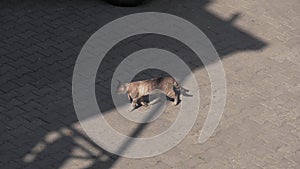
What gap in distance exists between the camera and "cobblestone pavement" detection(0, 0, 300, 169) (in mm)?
9812

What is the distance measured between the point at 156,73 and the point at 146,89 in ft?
2.46

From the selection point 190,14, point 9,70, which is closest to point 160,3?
point 190,14

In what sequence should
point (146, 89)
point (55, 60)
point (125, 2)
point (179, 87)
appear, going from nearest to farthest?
point (146, 89) < point (179, 87) < point (55, 60) < point (125, 2)

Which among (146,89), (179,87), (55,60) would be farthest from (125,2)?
(146,89)

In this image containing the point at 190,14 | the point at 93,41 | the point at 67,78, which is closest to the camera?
the point at 67,78

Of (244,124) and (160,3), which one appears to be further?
(160,3)

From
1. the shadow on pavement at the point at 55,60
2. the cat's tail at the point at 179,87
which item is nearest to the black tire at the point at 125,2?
the shadow on pavement at the point at 55,60

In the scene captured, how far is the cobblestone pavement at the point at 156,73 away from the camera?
9812 millimetres

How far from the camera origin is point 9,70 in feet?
37.0

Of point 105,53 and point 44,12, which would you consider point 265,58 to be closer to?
point 105,53

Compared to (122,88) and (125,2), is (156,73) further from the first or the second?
(125,2)

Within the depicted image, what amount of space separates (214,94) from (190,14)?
8.44 feet

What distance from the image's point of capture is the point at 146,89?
35.5 feet

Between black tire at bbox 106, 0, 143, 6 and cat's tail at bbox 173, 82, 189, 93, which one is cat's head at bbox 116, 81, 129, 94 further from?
black tire at bbox 106, 0, 143, 6
